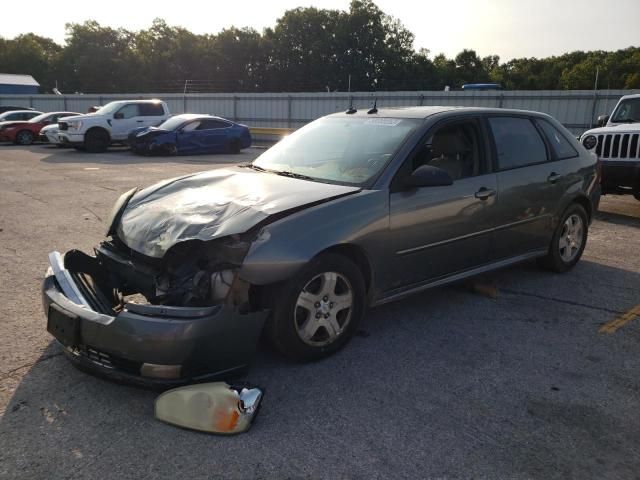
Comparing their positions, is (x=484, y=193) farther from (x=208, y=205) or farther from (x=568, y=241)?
(x=208, y=205)

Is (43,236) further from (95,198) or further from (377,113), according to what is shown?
(377,113)

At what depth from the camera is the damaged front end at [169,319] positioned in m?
2.84

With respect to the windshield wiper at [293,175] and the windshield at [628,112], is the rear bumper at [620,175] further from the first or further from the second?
the windshield wiper at [293,175]

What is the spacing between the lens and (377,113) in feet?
Answer: 15.4

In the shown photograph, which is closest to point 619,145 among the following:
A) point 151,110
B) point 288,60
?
point 151,110

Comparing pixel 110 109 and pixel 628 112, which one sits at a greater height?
pixel 628 112

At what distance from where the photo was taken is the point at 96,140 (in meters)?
18.7

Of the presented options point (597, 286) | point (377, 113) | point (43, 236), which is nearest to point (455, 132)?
point (377, 113)

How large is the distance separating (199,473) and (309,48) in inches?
2606

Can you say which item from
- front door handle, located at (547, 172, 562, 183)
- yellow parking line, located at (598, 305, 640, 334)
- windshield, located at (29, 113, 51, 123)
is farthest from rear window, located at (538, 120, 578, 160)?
windshield, located at (29, 113, 51, 123)

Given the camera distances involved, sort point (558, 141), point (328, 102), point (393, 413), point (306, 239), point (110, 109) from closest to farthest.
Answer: point (393, 413)
point (306, 239)
point (558, 141)
point (110, 109)
point (328, 102)

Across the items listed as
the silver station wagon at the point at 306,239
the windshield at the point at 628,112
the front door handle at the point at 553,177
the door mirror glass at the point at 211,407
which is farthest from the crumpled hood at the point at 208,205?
the windshield at the point at 628,112

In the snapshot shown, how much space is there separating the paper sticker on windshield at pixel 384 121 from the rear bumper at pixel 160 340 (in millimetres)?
2093

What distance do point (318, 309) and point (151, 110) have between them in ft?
58.3
